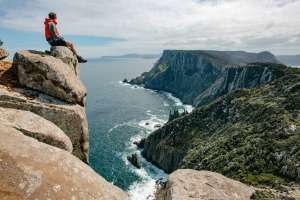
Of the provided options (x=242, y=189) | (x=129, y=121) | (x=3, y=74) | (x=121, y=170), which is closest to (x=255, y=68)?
(x=129, y=121)

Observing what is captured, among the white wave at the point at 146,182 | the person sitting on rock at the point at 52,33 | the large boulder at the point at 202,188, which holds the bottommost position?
the white wave at the point at 146,182

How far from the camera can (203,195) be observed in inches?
867

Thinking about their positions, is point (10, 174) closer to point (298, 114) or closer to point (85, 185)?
point (85, 185)

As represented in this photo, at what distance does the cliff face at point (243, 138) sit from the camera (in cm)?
6625

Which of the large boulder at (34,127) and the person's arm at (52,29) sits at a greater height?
the person's arm at (52,29)

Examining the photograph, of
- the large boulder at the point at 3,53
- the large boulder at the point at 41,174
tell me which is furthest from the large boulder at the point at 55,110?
the large boulder at the point at 41,174

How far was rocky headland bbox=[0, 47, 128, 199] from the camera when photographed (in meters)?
8.74

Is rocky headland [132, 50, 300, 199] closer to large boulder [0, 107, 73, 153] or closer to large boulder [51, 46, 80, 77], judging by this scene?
large boulder [51, 46, 80, 77]

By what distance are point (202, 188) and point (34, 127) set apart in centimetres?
1550

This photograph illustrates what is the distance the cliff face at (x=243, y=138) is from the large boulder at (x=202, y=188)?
39.3m

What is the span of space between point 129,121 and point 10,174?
559 feet

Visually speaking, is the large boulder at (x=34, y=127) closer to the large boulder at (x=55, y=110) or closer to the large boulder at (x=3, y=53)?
the large boulder at (x=55, y=110)

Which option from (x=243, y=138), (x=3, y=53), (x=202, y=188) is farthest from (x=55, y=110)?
(x=243, y=138)

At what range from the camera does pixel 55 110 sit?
16.7 m
